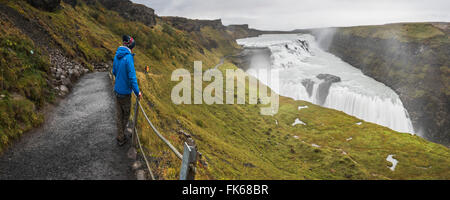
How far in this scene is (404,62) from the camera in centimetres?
13150

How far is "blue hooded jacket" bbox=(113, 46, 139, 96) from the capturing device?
7.32 meters

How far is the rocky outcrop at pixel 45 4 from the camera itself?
1029 inches

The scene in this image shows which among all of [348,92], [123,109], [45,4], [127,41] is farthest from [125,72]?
[348,92]

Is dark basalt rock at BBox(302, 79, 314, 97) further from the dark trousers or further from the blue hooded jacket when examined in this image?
the blue hooded jacket

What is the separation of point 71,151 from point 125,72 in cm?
350

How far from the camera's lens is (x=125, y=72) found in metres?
7.44

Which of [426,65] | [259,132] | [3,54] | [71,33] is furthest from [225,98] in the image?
[426,65]

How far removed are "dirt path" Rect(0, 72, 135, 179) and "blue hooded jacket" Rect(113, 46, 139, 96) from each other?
2278mm

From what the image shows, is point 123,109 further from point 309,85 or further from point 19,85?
point 309,85

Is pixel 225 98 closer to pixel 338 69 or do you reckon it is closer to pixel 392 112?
pixel 392 112

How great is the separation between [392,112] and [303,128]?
5937 cm

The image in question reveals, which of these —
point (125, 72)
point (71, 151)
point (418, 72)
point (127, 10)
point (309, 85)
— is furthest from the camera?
point (418, 72)

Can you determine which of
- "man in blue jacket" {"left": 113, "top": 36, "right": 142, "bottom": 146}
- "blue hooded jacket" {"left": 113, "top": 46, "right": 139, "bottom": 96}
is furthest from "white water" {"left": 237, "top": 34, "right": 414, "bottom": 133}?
"blue hooded jacket" {"left": 113, "top": 46, "right": 139, "bottom": 96}
